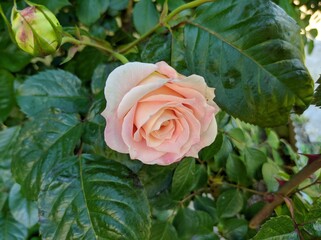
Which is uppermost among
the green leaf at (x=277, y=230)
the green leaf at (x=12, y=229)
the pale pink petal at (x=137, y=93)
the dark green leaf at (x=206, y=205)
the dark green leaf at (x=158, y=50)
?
the pale pink petal at (x=137, y=93)

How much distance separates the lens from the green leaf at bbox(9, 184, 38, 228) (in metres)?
0.63

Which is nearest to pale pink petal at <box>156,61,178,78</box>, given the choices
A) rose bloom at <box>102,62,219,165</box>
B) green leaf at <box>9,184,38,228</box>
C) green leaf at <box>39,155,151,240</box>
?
rose bloom at <box>102,62,219,165</box>

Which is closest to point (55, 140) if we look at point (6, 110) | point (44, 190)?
point (44, 190)

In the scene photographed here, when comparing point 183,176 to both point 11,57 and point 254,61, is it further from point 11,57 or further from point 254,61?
point 11,57

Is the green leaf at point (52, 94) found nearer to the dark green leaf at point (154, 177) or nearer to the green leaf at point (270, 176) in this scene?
the dark green leaf at point (154, 177)

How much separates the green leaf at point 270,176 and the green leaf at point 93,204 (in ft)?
0.87

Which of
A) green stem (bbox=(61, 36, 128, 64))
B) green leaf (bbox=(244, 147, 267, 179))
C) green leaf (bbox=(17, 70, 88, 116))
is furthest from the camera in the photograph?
green leaf (bbox=(244, 147, 267, 179))

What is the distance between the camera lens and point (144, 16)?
→ 0.57m

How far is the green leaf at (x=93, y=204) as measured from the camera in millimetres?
371

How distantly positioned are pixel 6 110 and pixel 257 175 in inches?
15.3

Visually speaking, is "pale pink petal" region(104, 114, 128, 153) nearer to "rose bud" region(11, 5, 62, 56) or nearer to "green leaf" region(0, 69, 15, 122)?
"rose bud" region(11, 5, 62, 56)

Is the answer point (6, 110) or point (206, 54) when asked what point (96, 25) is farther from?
point (206, 54)

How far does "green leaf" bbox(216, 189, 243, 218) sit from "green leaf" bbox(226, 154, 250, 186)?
19 mm

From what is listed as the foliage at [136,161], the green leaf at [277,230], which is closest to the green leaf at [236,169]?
the foliage at [136,161]
